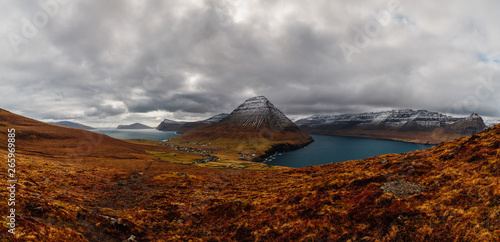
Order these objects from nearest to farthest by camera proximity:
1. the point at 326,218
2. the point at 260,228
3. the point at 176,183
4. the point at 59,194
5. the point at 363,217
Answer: the point at 363,217
the point at 326,218
the point at 260,228
the point at 59,194
the point at 176,183

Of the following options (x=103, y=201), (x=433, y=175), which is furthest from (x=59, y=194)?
(x=433, y=175)

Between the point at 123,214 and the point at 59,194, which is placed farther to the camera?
the point at 59,194

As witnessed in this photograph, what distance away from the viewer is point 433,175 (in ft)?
49.5

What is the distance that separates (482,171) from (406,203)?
20.7ft

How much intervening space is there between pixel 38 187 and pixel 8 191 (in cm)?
657

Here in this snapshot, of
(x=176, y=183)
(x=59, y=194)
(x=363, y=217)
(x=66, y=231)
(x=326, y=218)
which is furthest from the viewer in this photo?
(x=176, y=183)

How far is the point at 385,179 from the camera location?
16609mm

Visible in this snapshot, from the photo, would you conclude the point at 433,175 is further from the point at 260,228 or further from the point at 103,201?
the point at 103,201

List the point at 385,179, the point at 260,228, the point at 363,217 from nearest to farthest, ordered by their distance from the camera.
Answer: the point at 363,217, the point at 260,228, the point at 385,179

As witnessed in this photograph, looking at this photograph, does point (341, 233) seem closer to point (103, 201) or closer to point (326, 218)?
point (326, 218)

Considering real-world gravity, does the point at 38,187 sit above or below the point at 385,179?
below

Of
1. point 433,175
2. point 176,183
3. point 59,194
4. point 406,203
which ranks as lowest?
point 176,183

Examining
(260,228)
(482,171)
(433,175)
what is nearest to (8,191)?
(260,228)

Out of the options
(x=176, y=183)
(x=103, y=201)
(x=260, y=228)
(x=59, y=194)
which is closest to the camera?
(x=260, y=228)
